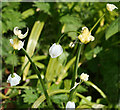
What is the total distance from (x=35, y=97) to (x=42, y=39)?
639mm

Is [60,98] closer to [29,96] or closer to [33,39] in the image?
[29,96]

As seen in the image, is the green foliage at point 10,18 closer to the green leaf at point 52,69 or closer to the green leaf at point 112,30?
the green leaf at point 52,69

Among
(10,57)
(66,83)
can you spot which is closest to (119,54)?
(66,83)

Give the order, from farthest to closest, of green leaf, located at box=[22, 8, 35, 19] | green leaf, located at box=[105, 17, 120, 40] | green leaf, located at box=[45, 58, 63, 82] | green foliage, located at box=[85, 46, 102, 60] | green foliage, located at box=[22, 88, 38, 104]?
green leaf, located at box=[22, 8, 35, 19], green foliage, located at box=[85, 46, 102, 60], green leaf, located at box=[45, 58, 63, 82], green foliage, located at box=[22, 88, 38, 104], green leaf, located at box=[105, 17, 120, 40]

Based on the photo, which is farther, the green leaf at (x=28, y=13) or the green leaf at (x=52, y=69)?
the green leaf at (x=28, y=13)

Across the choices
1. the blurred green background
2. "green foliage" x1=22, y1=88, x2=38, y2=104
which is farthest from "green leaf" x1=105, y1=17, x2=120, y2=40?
"green foliage" x1=22, y1=88, x2=38, y2=104

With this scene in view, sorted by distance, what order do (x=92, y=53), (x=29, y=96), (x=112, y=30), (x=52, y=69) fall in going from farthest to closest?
(x=92, y=53)
(x=52, y=69)
(x=29, y=96)
(x=112, y=30)

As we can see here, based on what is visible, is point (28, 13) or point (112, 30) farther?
point (28, 13)

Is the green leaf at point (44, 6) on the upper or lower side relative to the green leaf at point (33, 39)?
upper

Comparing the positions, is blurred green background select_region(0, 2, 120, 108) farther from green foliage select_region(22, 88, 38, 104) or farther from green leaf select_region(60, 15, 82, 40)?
green foliage select_region(22, 88, 38, 104)

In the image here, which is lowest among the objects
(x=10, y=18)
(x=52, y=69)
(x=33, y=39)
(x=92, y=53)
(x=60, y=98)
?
(x=60, y=98)

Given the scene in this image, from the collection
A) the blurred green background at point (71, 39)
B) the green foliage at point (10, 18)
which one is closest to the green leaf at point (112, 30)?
the blurred green background at point (71, 39)

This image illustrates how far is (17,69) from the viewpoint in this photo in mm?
1788

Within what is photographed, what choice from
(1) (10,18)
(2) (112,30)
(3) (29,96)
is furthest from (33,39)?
(2) (112,30)
